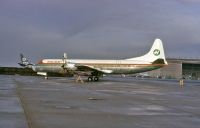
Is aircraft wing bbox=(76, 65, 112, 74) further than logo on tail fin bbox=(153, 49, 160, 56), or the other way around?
logo on tail fin bbox=(153, 49, 160, 56)

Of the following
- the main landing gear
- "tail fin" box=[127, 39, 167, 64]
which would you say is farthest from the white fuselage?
"tail fin" box=[127, 39, 167, 64]

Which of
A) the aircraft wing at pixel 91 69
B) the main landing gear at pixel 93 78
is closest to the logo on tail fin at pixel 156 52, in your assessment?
the aircraft wing at pixel 91 69

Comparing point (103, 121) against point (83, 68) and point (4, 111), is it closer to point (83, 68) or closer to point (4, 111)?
point (4, 111)

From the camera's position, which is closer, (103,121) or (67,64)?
(103,121)

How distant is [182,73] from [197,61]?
11.7 m

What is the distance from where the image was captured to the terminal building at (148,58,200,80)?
187887mm

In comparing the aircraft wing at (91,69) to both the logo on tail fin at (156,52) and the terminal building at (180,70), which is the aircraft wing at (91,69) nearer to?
the logo on tail fin at (156,52)

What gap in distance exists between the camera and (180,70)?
189m

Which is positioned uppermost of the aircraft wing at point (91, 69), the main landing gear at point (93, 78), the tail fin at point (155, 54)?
the tail fin at point (155, 54)

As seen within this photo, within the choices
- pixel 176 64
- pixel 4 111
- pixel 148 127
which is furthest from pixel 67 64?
pixel 176 64

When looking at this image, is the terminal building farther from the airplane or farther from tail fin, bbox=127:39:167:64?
the airplane

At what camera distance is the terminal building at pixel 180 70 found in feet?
616

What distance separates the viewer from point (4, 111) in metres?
16.1

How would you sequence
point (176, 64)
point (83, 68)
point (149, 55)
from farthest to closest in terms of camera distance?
point (176, 64) → point (149, 55) → point (83, 68)
